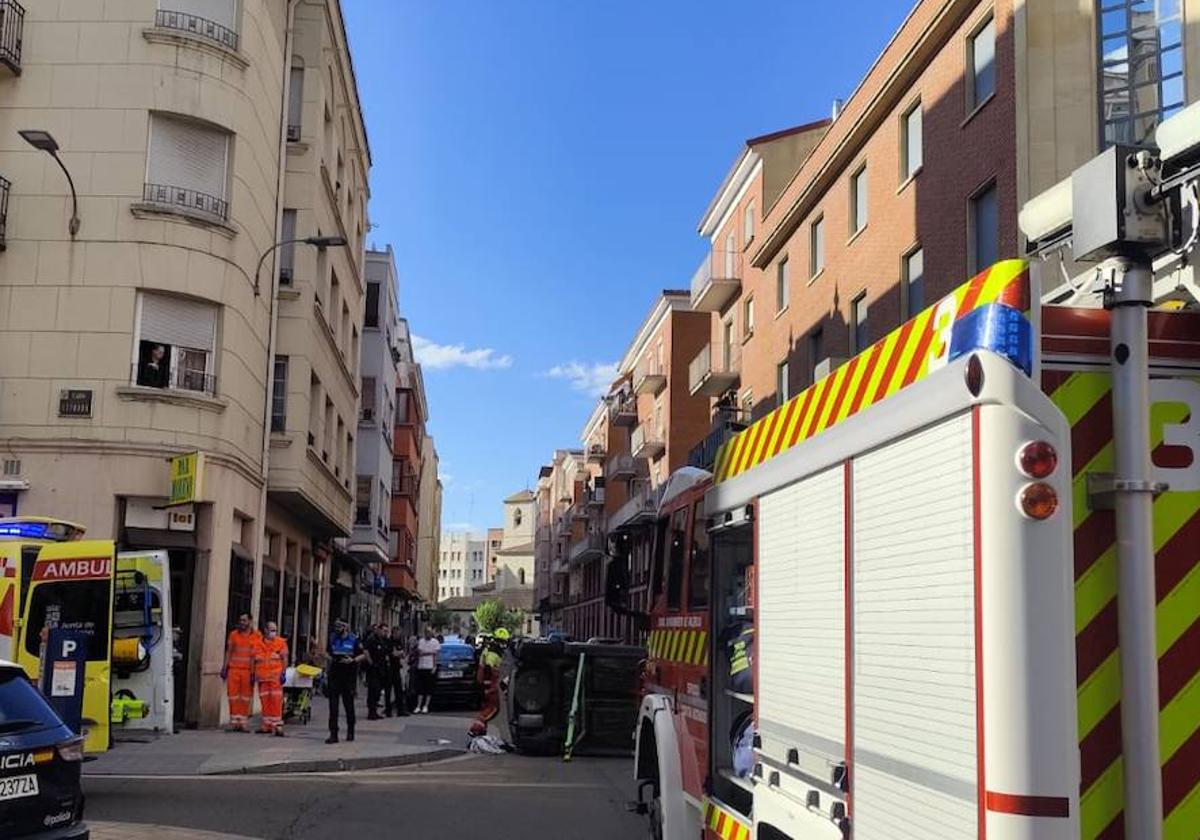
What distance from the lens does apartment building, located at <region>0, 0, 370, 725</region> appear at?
19.2 m

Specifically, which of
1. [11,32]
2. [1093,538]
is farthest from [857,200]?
[1093,538]

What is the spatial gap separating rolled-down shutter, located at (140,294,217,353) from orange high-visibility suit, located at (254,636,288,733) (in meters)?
5.11

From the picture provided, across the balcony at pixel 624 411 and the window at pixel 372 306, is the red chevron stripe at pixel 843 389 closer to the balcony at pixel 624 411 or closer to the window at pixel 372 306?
the window at pixel 372 306

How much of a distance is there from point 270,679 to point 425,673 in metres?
6.89

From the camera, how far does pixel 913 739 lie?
11.6ft

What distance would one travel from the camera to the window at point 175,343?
19828mm

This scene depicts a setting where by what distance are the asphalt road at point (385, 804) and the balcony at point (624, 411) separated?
46.4 meters

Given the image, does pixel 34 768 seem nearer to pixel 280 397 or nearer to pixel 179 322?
pixel 179 322

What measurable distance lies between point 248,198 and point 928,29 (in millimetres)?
12406

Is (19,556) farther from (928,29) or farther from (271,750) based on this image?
(928,29)

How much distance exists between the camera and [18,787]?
619 centimetres

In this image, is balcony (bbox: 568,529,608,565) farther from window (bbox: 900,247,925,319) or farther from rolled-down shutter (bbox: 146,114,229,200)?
rolled-down shutter (bbox: 146,114,229,200)

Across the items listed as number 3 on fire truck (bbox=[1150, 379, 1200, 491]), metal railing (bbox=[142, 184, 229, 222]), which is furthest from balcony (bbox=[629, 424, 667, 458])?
number 3 on fire truck (bbox=[1150, 379, 1200, 491])

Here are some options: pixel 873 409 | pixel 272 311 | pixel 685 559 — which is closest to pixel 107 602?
pixel 685 559
